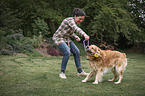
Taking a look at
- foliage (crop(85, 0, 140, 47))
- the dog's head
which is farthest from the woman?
foliage (crop(85, 0, 140, 47))

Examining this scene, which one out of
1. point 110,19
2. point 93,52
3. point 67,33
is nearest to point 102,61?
point 93,52

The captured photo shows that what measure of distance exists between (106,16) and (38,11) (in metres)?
6.10

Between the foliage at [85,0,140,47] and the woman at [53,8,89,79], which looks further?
the foliage at [85,0,140,47]

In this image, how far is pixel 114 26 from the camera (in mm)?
16219

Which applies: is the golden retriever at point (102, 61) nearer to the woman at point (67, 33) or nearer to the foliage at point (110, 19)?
the woman at point (67, 33)

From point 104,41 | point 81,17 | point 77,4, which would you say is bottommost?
point 104,41

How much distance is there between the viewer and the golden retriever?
4309 millimetres

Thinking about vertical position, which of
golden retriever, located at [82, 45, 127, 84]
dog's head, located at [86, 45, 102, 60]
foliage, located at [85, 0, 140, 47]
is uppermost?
foliage, located at [85, 0, 140, 47]

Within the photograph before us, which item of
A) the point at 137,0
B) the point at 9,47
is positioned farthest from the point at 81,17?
the point at 137,0

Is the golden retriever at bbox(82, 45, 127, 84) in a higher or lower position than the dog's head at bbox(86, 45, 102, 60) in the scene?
lower

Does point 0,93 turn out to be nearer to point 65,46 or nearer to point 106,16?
point 65,46

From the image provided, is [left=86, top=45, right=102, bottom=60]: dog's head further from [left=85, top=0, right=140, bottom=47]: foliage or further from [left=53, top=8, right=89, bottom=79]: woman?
[left=85, top=0, right=140, bottom=47]: foliage

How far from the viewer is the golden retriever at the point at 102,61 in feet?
14.1

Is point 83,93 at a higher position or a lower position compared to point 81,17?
lower
